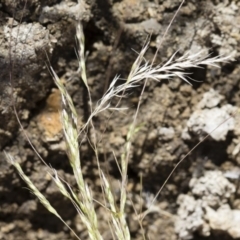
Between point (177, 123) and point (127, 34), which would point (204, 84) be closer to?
point (177, 123)

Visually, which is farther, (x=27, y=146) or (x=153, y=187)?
(x=153, y=187)

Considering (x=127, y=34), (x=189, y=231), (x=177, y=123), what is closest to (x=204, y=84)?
(x=177, y=123)

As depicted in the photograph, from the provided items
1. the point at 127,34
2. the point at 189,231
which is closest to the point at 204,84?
the point at 127,34

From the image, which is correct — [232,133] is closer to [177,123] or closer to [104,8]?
[177,123]

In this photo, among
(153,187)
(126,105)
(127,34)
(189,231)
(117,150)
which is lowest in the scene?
(189,231)

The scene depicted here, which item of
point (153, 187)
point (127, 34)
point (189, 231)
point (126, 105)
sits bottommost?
point (189, 231)

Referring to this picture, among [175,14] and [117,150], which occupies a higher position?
[175,14]
